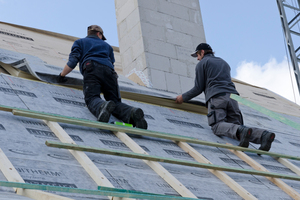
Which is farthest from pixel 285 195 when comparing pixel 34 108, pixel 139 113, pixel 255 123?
pixel 255 123

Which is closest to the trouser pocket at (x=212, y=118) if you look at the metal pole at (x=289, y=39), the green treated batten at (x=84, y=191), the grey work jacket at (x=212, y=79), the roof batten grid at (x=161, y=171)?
the grey work jacket at (x=212, y=79)

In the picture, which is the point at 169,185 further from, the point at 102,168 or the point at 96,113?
the point at 96,113

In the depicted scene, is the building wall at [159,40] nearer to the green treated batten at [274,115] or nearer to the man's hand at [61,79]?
the man's hand at [61,79]

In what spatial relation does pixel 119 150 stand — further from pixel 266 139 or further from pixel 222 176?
pixel 266 139

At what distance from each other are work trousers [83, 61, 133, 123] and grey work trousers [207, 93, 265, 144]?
1.33m

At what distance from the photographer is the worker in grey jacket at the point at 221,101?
4875 millimetres

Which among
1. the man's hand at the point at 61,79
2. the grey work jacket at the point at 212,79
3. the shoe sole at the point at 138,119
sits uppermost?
the grey work jacket at the point at 212,79

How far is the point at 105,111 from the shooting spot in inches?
165

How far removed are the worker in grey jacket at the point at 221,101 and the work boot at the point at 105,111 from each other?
5.27 ft

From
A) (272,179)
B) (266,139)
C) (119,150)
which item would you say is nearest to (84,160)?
(119,150)

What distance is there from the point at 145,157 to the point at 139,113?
1.07 meters

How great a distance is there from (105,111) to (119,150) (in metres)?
0.81

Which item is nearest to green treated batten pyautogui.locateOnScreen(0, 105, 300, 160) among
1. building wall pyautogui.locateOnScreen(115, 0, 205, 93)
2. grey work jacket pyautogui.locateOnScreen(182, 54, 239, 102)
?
grey work jacket pyautogui.locateOnScreen(182, 54, 239, 102)

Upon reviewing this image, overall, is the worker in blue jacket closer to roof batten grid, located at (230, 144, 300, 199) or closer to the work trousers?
the work trousers
